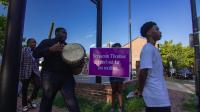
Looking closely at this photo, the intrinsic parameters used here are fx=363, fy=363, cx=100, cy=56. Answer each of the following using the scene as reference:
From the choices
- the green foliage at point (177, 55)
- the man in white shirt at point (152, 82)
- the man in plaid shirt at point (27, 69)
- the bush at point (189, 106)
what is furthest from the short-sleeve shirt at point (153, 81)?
the green foliage at point (177, 55)

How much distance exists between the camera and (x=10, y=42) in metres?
3.85

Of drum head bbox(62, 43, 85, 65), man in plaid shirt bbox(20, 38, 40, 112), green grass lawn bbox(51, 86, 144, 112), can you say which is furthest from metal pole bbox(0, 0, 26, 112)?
green grass lawn bbox(51, 86, 144, 112)

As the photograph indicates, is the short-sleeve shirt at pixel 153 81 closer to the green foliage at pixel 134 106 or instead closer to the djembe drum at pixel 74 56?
the djembe drum at pixel 74 56

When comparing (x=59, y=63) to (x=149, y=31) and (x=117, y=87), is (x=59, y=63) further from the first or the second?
(x=117, y=87)

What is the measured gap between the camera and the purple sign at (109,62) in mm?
8016

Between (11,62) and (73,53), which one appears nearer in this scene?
(11,62)

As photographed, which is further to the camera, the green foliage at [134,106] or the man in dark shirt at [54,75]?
the green foliage at [134,106]

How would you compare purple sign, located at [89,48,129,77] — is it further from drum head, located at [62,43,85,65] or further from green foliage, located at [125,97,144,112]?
drum head, located at [62,43,85,65]

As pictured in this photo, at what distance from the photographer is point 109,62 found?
8.27 m

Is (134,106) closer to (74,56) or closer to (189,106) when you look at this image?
(189,106)

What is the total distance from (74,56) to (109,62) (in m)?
3.28

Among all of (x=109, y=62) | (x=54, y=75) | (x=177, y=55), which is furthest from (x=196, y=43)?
(x=177, y=55)

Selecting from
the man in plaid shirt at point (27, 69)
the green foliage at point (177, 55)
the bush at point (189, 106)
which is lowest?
the bush at point (189, 106)

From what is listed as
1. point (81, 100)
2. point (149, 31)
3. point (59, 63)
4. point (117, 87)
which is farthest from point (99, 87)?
point (149, 31)
